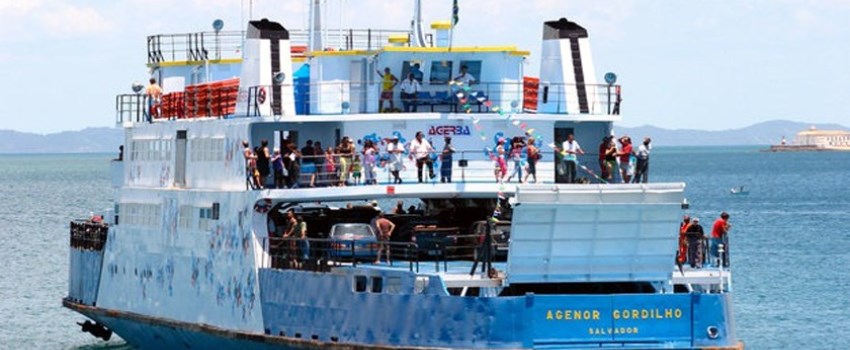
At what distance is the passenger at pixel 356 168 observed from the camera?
120 feet

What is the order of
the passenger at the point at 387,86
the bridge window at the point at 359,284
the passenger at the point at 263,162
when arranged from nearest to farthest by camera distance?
the bridge window at the point at 359,284 → the passenger at the point at 263,162 → the passenger at the point at 387,86

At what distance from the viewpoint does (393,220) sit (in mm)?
40906

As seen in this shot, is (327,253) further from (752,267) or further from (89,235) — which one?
(752,267)

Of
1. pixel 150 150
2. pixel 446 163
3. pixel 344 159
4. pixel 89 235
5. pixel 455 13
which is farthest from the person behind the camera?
pixel 89 235

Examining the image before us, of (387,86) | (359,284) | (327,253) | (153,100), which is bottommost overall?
(359,284)

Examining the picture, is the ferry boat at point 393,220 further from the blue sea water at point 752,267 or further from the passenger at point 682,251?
the blue sea water at point 752,267

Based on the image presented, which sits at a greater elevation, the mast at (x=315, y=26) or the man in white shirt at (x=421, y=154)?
the mast at (x=315, y=26)

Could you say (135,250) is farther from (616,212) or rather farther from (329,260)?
(616,212)

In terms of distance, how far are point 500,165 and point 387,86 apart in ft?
9.22

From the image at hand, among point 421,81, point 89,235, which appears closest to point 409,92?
point 421,81

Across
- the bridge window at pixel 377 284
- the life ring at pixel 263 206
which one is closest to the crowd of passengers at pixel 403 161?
the life ring at pixel 263 206

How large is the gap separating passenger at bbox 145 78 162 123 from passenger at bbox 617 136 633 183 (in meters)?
10.7

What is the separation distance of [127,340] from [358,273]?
11.8m

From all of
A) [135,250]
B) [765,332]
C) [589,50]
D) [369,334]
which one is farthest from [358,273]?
[765,332]
